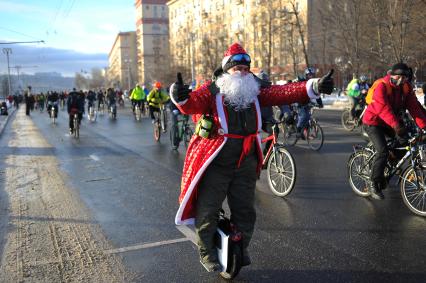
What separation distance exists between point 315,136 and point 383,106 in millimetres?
5530

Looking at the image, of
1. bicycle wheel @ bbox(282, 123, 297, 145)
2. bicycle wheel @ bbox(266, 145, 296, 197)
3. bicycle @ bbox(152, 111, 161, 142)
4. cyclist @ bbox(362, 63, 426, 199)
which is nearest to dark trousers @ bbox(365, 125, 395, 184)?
cyclist @ bbox(362, 63, 426, 199)

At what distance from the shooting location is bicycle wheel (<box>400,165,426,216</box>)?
5.25 m

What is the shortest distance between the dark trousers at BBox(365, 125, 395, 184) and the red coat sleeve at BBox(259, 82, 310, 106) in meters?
2.39

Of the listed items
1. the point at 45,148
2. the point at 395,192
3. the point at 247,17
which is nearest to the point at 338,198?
the point at 395,192

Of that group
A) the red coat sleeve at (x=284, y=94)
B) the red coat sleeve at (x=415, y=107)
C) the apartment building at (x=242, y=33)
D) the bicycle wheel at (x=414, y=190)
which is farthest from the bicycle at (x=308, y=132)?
the apartment building at (x=242, y=33)

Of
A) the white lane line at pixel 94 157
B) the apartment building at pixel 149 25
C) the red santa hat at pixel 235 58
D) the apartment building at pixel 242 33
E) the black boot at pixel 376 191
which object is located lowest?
the white lane line at pixel 94 157

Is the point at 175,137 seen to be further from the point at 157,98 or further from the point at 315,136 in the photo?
the point at 315,136

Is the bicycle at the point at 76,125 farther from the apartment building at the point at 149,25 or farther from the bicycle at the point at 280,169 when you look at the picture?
the apartment building at the point at 149,25

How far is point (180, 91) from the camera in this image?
3354mm

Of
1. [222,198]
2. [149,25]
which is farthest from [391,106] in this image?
[149,25]

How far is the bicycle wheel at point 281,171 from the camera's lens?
6468mm

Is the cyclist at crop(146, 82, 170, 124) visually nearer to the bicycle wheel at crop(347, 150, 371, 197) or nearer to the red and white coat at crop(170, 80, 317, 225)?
the bicycle wheel at crop(347, 150, 371, 197)

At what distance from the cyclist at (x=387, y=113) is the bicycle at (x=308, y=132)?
480 centimetres

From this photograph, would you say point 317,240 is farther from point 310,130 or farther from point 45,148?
point 45,148
